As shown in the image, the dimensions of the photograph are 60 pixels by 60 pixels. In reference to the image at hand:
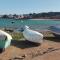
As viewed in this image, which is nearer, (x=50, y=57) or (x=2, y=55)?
(x=50, y=57)

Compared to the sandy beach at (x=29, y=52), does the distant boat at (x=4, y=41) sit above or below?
above

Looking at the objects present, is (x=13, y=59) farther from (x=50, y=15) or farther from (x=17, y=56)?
(x=50, y=15)

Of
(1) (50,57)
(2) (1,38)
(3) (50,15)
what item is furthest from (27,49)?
(3) (50,15)

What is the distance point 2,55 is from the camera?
16.5 meters

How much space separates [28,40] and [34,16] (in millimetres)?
141435

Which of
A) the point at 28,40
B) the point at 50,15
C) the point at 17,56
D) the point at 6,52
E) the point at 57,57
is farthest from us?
the point at 50,15

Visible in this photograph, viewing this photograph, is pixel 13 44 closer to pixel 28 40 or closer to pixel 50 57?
pixel 28 40

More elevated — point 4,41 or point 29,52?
point 4,41

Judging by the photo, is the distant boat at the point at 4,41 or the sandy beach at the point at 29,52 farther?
the distant boat at the point at 4,41

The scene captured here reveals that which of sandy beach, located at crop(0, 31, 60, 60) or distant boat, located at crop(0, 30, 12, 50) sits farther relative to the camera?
distant boat, located at crop(0, 30, 12, 50)

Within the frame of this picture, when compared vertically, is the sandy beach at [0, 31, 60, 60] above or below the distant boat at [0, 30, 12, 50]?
below

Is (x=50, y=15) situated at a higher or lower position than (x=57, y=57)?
lower

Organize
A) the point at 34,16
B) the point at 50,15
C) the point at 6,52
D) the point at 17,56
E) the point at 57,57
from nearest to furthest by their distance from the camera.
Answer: the point at 57,57 → the point at 17,56 → the point at 6,52 → the point at 50,15 → the point at 34,16

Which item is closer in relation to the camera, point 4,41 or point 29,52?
point 29,52
